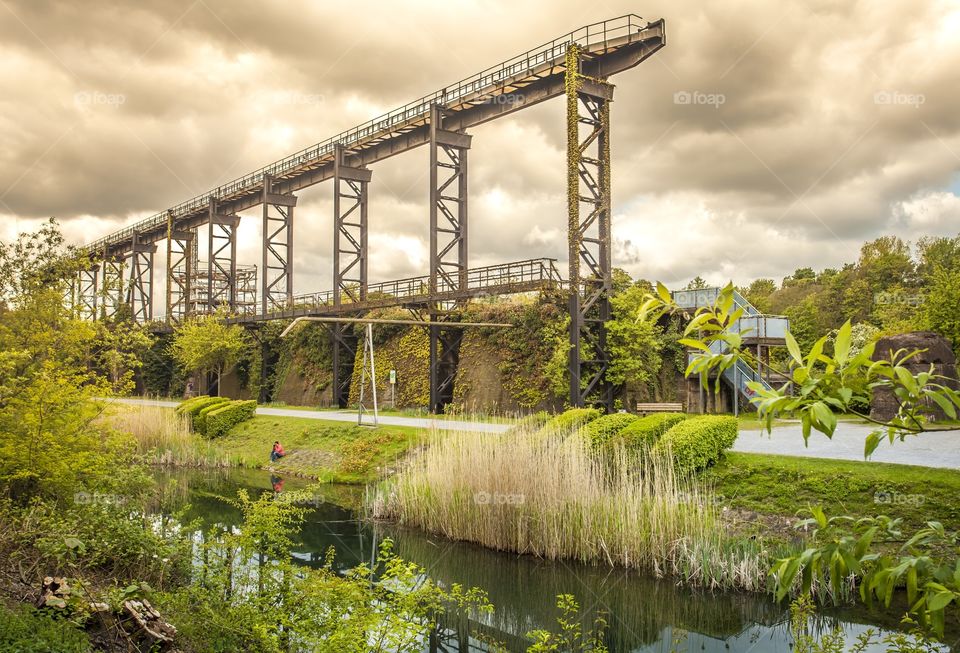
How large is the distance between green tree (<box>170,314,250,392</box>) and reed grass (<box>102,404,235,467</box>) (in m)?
13.1

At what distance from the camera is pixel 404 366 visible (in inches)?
1049

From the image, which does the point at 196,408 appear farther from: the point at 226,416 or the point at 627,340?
the point at 627,340

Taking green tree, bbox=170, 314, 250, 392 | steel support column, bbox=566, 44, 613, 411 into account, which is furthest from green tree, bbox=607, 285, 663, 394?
green tree, bbox=170, 314, 250, 392

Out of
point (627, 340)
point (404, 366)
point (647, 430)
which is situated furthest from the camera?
point (404, 366)

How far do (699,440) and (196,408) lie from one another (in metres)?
17.8

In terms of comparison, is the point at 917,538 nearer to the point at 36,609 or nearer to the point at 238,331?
the point at 36,609

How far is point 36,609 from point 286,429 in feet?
52.6

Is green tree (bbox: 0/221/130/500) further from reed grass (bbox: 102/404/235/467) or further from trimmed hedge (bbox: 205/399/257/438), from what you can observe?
trimmed hedge (bbox: 205/399/257/438)

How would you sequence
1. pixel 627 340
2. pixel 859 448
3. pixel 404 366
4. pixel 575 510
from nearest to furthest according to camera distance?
pixel 575 510 < pixel 859 448 < pixel 627 340 < pixel 404 366

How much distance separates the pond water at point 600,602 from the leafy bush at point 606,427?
2790 mm

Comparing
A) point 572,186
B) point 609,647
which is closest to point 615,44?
point 572,186

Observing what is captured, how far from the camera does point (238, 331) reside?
35219 millimetres

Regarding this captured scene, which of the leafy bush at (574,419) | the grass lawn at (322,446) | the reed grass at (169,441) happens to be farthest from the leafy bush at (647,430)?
the reed grass at (169,441)

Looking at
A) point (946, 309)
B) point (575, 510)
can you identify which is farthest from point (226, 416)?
point (946, 309)
